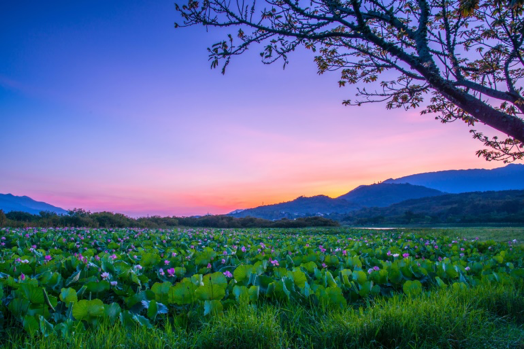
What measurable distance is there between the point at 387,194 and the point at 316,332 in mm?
136494

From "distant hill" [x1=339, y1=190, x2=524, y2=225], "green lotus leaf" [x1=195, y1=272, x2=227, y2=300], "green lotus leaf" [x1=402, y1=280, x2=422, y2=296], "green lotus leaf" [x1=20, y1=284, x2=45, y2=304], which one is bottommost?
"distant hill" [x1=339, y1=190, x2=524, y2=225]

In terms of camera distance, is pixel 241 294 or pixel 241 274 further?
pixel 241 274

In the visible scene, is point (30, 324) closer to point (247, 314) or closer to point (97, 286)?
point (97, 286)

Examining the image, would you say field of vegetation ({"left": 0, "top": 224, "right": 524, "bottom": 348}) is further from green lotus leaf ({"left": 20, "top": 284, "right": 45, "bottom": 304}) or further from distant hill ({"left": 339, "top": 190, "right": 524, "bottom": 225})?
distant hill ({"left": 339, "top": 190, "right": 524, "bottom": 225})

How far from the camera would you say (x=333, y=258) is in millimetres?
5137

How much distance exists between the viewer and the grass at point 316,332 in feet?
6.59

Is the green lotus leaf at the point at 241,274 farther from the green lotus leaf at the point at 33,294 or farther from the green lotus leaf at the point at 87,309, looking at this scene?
the green lotus leaf at the point at 33,294

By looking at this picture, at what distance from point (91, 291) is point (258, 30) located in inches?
177

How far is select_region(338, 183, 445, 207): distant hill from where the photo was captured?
4858 inches

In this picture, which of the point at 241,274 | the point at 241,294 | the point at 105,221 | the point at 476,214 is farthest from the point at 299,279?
the point at 476,214

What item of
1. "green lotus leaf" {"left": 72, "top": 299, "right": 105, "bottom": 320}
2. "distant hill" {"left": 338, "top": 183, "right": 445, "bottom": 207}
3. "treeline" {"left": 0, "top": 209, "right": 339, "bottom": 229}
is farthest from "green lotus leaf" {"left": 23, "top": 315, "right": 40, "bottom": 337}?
"distant hill" {"left": 338, "top": 183, "right": 445, "bottom": 207}

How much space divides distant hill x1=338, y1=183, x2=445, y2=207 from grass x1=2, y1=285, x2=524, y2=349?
125 meters

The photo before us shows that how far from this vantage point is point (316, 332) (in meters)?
2.29

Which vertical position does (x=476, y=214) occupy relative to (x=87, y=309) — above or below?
below
